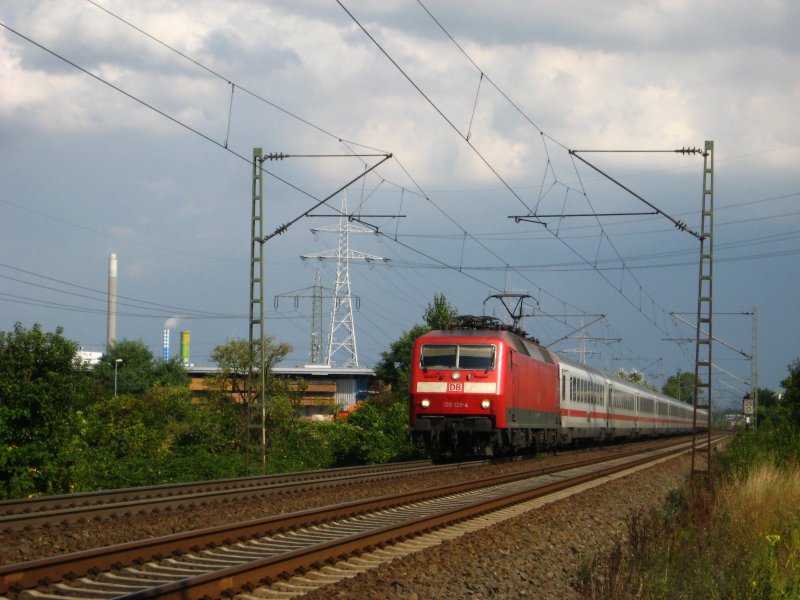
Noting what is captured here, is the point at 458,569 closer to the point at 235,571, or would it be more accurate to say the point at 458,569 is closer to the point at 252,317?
the point at 235,571

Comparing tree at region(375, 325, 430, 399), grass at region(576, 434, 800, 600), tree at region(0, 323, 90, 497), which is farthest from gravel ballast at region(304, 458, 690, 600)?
tree at region(375, 325, 430, 399)

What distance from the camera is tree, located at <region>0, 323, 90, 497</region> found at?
2134 centimetres

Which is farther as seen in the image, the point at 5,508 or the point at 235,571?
the point at 5,508

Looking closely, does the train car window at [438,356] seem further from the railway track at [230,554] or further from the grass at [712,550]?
the grass at [712,550]

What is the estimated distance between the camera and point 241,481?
21.2m

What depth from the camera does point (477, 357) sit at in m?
25.4

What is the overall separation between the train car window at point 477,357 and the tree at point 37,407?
937 cm

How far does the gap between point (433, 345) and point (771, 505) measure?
476 inches

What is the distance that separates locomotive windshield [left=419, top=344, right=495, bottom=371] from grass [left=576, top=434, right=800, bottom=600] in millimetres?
8597

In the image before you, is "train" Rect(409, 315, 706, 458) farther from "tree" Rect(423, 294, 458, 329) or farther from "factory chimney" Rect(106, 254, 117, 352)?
"factory chimney" Rect(106, 254, 117, 352)

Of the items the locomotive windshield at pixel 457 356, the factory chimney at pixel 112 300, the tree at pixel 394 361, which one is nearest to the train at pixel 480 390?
the locomotive windshield at pixel 457 356

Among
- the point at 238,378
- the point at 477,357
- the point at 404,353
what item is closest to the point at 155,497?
the point at 477,357

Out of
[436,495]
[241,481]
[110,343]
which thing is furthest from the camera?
[110,343]

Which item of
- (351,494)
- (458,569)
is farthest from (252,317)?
(458,569)
